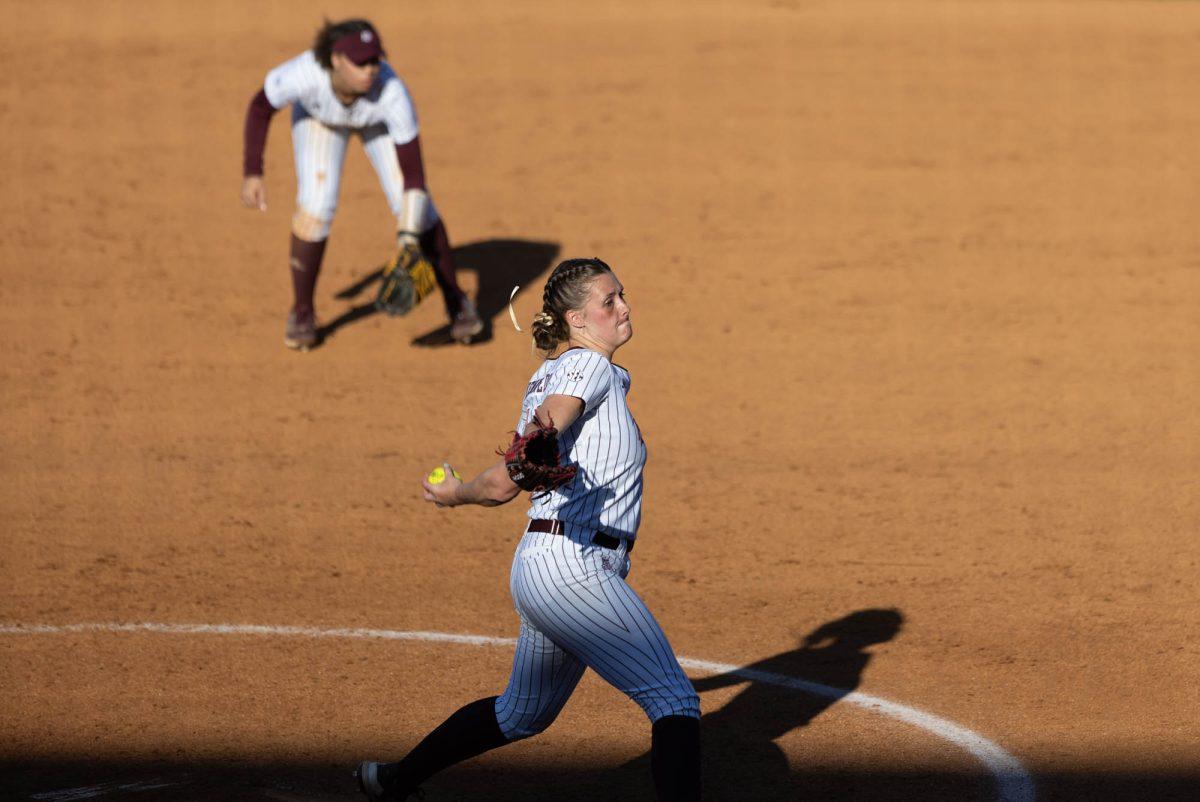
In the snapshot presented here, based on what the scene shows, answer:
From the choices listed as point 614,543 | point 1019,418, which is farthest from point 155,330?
point 614,543

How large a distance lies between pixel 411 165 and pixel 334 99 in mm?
610

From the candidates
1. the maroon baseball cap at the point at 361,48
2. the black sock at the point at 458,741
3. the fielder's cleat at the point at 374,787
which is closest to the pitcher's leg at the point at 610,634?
the black sock at the point at 458,741

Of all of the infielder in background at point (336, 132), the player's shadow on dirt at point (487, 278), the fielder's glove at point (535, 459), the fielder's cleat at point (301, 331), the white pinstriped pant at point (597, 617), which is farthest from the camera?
the player's shadow on dirt at point (487, 278)

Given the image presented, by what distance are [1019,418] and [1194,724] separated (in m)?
3.98

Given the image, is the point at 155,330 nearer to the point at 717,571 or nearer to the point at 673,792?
the point at 717,571

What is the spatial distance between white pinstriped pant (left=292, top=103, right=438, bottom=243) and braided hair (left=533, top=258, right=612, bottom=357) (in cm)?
549

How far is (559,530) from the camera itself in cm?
434

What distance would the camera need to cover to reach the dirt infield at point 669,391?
19.1 ft

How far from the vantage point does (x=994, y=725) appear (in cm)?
573

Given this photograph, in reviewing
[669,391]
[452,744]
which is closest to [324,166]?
[669,391]

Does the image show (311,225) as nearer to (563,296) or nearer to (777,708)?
(777,708)

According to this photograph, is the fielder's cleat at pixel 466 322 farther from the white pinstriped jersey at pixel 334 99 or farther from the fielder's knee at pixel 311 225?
the white pinstriped jersey at pixel 334 99

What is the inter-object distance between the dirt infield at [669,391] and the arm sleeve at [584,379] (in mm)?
1668

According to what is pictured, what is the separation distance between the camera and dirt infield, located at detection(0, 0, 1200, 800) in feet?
19.1
